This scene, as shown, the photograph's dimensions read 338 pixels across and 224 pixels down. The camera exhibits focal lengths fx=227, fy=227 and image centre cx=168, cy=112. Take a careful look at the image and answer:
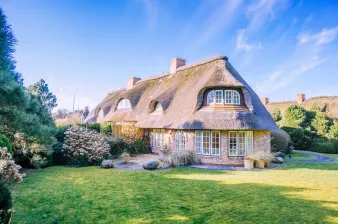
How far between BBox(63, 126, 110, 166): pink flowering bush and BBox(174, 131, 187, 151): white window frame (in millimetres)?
5131

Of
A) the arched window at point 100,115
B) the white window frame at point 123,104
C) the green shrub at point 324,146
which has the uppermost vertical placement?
the white window frame at point 123,104

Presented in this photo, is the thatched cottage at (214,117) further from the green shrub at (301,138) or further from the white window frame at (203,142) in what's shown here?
the green shrub at (301,138)

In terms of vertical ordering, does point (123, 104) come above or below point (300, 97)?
below

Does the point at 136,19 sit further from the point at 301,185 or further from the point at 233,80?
the point at 301,185

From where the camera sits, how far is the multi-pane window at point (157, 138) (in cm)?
1811

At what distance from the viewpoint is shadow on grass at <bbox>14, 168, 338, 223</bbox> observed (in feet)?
18.0

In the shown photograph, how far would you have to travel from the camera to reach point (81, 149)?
13.0 meters

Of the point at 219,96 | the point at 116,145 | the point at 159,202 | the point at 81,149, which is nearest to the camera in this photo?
the point at 159,202

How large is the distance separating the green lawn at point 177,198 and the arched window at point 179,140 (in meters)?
4.86

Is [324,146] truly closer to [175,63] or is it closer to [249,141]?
[249,141]

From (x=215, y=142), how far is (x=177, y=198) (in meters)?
7.29

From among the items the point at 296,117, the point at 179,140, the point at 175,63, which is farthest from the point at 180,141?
the point at 296,117

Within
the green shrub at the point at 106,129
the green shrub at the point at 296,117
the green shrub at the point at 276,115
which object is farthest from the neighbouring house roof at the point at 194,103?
the green shrub at the point at 276,115

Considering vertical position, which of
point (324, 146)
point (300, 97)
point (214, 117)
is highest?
point (300, 97)
